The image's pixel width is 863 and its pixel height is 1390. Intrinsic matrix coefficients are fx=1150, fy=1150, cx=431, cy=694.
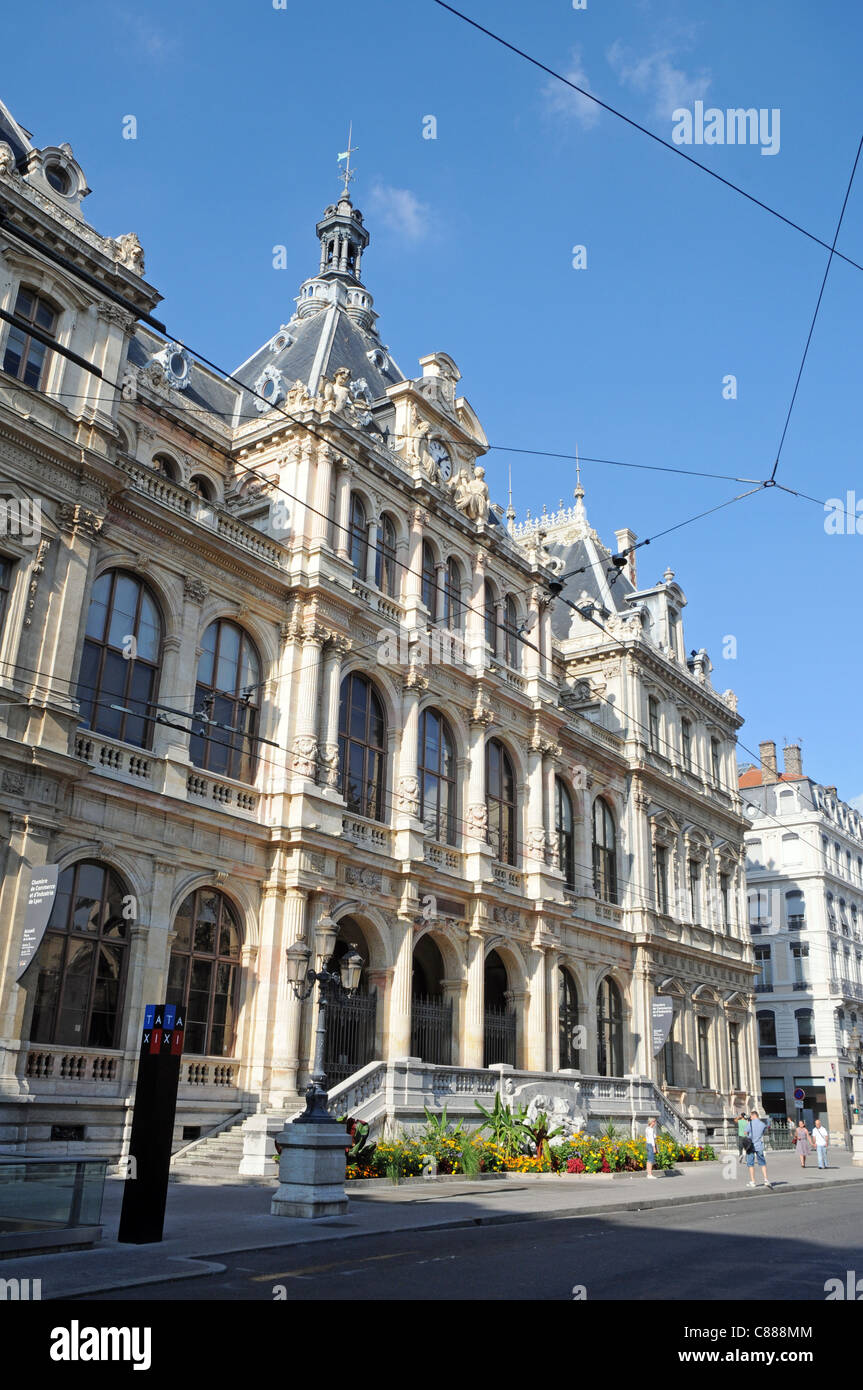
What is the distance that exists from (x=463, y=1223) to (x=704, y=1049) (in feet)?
105

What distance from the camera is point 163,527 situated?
83.8ft

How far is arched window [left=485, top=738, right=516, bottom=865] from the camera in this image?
114 ft

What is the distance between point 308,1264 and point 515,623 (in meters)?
27.8

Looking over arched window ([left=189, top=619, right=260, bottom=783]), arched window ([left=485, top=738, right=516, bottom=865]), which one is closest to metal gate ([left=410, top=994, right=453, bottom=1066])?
arched window ([left=485, top=738, right=516, bottom=865])

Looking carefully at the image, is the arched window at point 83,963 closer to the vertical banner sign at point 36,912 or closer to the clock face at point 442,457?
the vertical banner sign at point 36,912

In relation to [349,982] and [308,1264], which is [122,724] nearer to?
[349,982]

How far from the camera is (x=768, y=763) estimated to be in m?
74.4

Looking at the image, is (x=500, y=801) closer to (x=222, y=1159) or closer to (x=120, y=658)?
(x=120, y=658)

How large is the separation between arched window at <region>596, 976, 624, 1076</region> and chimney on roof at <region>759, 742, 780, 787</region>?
35335 millimetres

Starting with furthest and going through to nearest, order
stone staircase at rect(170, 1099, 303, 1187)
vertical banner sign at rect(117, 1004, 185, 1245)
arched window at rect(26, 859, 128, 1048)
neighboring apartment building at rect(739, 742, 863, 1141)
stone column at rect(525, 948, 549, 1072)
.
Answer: neighboring apartment building at rect(739, 742, 863, 1141) < stone column at rect(525, 948, 549, 1072) < arched window at rect(26, 859, 128, 1048) < stone staircase at rect(170, 1099, 303, 1187) < vertical banner sign at rect(117, 1004, 185, 1245)

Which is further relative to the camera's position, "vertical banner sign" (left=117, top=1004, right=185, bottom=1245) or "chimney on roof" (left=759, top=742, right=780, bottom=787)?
"chimney on roof" (left=759, top=742, right=780, bottom=787)

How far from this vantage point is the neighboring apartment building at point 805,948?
63094mm

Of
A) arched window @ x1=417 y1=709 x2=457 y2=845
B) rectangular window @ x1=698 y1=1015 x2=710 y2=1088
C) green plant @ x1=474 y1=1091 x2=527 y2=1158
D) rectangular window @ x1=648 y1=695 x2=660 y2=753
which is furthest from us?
rectangular window @ x1=648 y1=695 x2=660 y2=753

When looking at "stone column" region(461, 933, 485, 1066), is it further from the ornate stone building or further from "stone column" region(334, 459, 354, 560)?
"stone column" region(334, 459, 354, 560)
